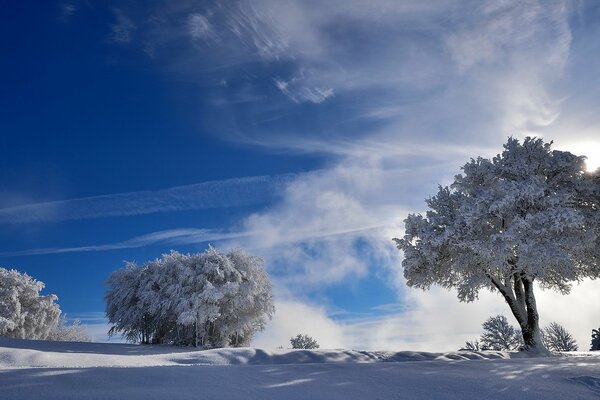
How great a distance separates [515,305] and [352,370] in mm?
15321

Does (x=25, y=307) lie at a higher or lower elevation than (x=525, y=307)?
higher

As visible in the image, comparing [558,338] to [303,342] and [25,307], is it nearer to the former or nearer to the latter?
[303,342]

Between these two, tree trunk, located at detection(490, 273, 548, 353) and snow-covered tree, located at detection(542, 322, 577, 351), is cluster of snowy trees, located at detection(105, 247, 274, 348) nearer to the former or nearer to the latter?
tree trunk, located at detection(490, 273, 548, 353)

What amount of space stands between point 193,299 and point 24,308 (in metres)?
18.8

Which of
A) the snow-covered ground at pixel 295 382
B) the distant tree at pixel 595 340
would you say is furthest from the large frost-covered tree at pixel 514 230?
the distant tree at pixel 595 340

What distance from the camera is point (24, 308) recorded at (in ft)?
113

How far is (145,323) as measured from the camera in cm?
3222

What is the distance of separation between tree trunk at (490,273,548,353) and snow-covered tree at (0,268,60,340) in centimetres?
3545

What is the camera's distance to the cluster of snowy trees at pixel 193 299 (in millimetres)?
27644

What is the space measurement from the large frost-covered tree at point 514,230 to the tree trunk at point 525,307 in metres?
0.04

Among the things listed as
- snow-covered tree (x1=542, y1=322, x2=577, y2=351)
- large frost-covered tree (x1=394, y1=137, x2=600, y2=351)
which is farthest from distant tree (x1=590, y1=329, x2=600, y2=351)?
large frost-covered tree (x1=394, y1=137, x2=600, y2=351)

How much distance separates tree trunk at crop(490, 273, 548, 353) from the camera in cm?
1789

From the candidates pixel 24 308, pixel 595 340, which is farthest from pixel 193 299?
pixel 595 340

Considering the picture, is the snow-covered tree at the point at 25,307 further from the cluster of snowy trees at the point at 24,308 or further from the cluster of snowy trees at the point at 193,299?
the cluster of snowy trees at the point at 193,299
